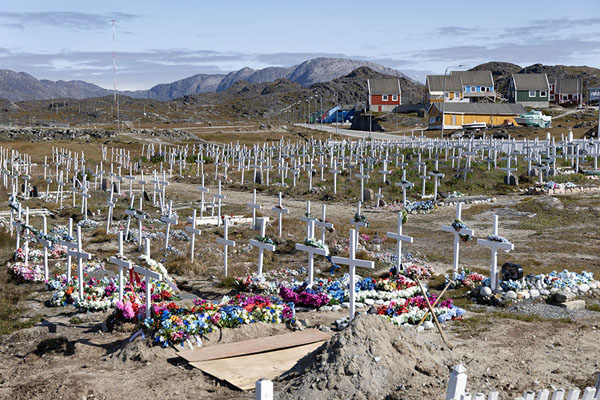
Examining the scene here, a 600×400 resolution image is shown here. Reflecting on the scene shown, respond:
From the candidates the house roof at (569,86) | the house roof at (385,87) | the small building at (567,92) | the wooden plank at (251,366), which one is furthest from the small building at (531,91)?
the wooden plank at (251,366)

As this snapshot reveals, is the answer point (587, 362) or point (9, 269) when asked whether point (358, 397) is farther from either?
point (9, 269)

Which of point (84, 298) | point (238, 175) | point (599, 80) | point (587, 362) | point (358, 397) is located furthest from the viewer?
point (599, 80)

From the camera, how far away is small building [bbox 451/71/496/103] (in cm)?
11344

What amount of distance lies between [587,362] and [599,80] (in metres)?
198

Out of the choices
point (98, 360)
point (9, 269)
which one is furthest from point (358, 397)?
point (9, 269)

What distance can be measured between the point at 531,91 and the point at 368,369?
116 meters

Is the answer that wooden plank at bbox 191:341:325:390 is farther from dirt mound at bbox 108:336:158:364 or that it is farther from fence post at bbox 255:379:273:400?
fence post at bbox 255:379:273:400

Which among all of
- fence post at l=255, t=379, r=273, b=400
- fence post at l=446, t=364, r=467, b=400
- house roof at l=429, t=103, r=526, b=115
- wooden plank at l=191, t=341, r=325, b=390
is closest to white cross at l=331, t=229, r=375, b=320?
wooden plank at l=191, t=341, r=325, b=390

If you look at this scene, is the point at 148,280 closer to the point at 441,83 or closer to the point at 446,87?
the point at 446,87

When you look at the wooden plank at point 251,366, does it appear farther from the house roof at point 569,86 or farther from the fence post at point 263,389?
the house roof at point 569,86

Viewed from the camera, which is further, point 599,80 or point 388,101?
point 599,80

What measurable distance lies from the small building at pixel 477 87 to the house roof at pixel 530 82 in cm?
500

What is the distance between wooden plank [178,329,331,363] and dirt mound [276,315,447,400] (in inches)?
54.6

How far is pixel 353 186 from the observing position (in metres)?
38.9
